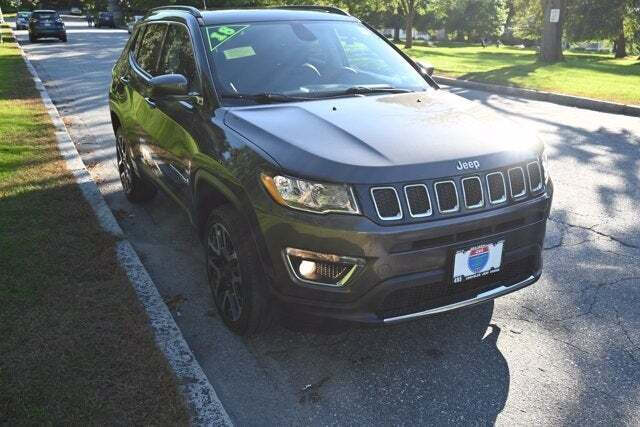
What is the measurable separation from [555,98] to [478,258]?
10313mm

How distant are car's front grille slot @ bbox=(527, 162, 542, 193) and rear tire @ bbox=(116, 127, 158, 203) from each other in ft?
11.7

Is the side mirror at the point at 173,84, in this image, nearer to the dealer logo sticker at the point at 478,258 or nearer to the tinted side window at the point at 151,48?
the tinted side window at the point at 151,48

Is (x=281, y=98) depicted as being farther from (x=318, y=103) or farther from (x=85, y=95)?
(x=85, y=95)

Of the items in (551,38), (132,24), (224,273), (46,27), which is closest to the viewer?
(224,273)

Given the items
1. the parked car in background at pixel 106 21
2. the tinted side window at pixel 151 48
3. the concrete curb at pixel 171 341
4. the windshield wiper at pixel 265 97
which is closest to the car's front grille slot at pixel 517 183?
the windshield wiper at pixel 265 97

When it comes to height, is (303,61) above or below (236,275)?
above

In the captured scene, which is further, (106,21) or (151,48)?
(106,21)

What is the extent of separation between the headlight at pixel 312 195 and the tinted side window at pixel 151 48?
7.53 feet

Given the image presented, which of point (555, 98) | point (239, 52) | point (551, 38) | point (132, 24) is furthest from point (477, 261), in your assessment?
point (132, 24)

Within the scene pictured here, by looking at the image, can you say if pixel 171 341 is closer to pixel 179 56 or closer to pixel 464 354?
pixel 464 354

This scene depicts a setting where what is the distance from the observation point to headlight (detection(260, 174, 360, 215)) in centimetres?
264

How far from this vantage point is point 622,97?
1170 cm

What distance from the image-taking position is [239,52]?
3.77 meters

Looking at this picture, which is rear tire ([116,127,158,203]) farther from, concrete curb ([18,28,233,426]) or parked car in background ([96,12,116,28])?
parked car in background ([96,12,116,28])
